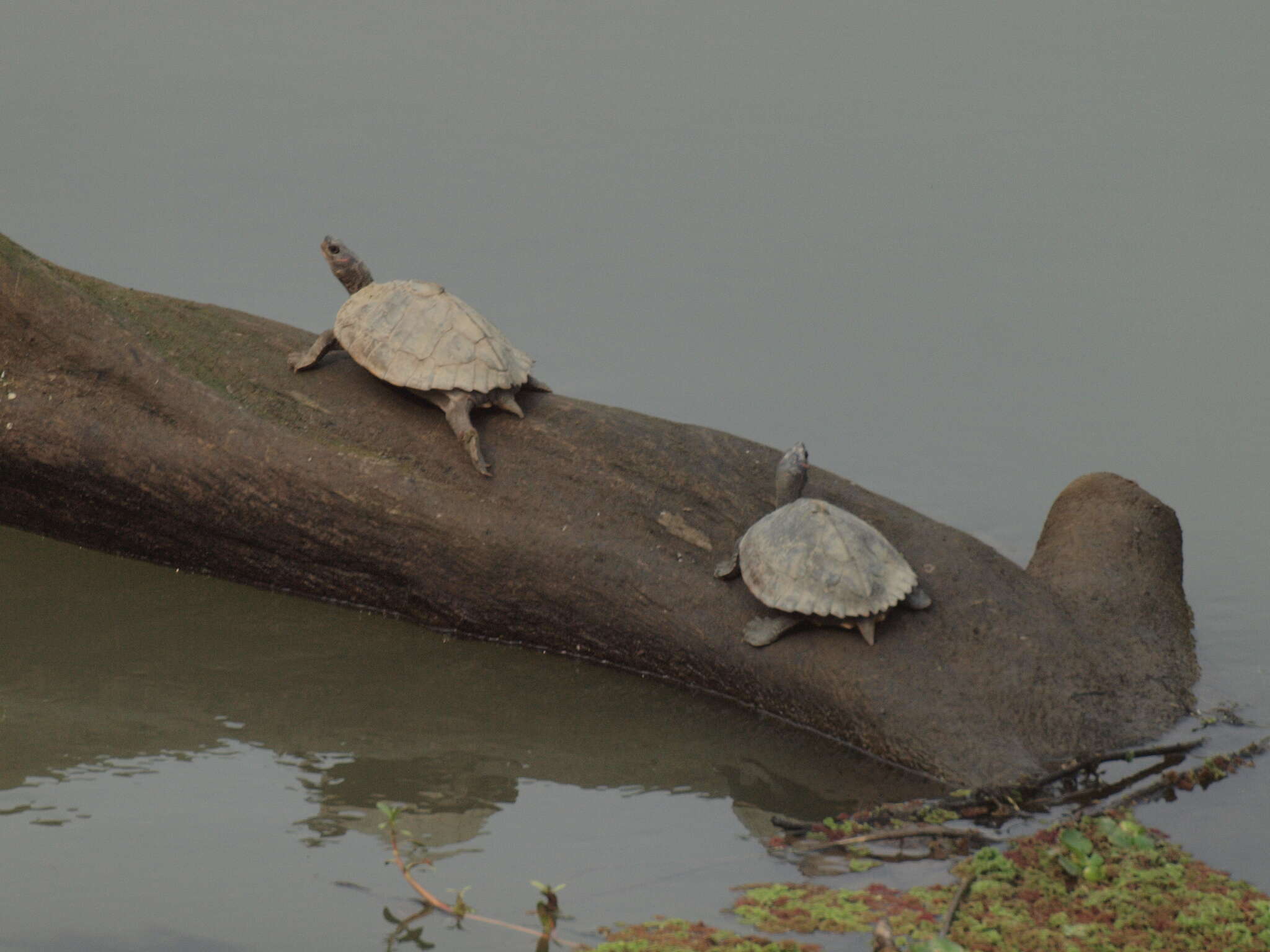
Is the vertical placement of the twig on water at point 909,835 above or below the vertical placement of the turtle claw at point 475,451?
below

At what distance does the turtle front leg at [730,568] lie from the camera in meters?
7.13

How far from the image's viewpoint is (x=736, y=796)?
6.50m

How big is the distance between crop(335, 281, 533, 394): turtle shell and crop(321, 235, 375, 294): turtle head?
0.62 m

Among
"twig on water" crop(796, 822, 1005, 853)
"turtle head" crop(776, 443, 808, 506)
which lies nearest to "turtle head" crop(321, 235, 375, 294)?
"turtle head" crop(776, 443, 808, 506)

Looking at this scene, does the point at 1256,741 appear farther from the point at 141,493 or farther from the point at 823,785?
the point at 141,493

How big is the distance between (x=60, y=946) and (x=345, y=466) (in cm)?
296

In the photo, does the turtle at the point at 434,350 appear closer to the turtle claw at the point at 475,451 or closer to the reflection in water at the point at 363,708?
the turtle claw at the point at 475,451

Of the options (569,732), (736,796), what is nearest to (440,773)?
(569,732)

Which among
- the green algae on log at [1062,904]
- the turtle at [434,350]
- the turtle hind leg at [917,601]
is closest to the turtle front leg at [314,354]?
the turtle at [434,350]

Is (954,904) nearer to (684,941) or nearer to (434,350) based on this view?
(684,941)

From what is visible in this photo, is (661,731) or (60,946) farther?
(661,731)

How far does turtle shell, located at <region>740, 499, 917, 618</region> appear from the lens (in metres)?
6.69

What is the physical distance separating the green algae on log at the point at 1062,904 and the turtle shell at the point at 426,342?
123 inches

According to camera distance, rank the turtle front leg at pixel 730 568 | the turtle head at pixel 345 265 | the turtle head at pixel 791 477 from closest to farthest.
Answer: the turtle front leg at pixel 730 568
the turtle head at pixel 791 477
the turtle head at pixel 345 265
